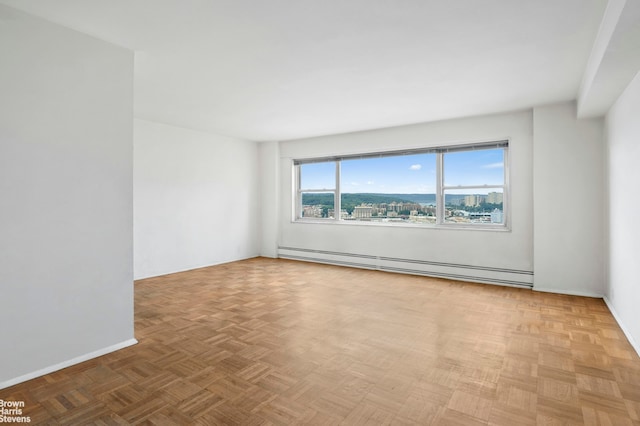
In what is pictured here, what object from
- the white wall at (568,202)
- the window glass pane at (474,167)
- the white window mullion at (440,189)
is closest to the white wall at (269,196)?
the white window mullion at (440,189)

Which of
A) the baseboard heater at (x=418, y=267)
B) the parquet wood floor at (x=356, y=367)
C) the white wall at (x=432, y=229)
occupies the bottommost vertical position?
the parquet wood floor at (x=356, y=367)

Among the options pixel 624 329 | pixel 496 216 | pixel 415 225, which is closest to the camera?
pixel 624 329

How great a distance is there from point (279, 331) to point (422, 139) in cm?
390

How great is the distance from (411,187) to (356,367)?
4.08 meters

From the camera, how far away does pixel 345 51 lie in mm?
2967

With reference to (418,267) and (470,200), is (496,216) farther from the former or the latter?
(418,267)

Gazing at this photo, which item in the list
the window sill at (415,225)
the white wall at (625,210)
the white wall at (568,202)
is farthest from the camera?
the window sill at (415,225)

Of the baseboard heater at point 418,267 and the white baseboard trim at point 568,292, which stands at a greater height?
the baseboard heater at point 418,267

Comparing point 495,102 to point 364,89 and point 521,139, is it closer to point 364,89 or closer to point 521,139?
point 521,139

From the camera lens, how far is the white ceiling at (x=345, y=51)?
2326 millimetres

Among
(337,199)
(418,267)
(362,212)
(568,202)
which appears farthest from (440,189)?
(337,199)

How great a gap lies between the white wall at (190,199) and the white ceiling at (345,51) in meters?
0.98

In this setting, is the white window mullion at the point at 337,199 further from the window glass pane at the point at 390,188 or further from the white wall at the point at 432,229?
the white wall at the point at 432,229

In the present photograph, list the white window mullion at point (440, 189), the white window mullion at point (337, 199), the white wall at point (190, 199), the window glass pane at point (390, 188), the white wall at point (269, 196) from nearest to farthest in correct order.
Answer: the white wall at point (190, 199) < the white window mullion at point (440, 189) < the window glass pane at point (390, 188) < the white window mullion at point (337, 199) < the white wall at point (269, 196)
